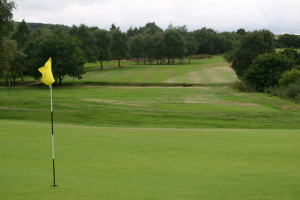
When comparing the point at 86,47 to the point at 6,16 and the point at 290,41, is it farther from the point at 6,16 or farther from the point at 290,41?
the point at 290,41

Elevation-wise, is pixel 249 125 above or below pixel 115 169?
below

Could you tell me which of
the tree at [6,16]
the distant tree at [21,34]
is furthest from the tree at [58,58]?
the tree at [6,16]

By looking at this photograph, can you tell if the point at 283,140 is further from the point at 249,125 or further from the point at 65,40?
the point at 65,40

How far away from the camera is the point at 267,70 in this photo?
46219 millimetres

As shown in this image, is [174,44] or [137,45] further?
[174,44]

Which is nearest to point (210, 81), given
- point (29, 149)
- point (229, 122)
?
point (229, 122)

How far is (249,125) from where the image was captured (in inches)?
873

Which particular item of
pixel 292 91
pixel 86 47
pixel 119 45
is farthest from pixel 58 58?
pixel 292 91

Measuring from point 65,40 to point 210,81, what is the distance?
34.7m

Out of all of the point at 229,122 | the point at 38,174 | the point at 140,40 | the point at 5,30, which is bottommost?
the point at 229,122

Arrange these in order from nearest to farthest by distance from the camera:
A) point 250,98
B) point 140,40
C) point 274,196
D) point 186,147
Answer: point 274,196 → point 186,147 → point 250,98 → point 140,40

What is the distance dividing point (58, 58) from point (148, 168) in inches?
2329

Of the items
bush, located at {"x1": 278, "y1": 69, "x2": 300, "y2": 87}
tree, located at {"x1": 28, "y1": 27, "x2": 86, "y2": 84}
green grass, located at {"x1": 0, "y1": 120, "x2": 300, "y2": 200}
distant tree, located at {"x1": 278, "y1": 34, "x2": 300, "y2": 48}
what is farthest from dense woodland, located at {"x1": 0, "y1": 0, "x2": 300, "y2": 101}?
distant tree, located at {"x1": 278, "y1": 34, "x2": 300, "y2": 48}

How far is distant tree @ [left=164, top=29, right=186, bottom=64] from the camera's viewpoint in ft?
340
